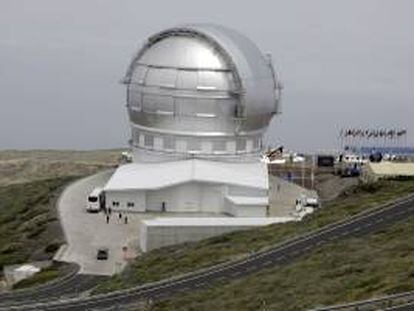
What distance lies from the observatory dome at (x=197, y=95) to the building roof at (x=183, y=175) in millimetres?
2143

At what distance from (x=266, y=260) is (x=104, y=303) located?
11.7 meters

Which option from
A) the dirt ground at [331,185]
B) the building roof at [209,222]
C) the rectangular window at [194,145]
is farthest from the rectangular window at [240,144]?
the building roof at [209,222]

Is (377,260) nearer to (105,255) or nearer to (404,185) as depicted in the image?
Result: (105,255)

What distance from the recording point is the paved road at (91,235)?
76.2 m

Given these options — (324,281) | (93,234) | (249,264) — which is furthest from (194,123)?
(324,281)

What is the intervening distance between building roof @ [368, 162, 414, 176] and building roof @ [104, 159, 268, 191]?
39.8 feet

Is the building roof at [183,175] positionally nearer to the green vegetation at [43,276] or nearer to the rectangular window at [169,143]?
the rectangular window at [169,143]

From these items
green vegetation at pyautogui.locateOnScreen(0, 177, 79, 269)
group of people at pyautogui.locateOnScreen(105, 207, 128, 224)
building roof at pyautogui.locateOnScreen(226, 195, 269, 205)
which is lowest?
green vegetation at pyautogui.locateOnScreen(0, 177, 79, 269)

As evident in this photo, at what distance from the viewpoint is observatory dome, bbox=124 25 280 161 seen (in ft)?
331

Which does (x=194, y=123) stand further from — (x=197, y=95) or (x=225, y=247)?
(x=225, y=247)

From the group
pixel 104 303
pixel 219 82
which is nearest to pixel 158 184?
pixel 219 82

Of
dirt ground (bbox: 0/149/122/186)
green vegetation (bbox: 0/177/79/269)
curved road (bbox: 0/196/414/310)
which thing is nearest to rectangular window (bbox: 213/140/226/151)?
green vegetation (bbox: 0/177/79/269)

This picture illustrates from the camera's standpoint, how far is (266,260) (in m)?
64.5

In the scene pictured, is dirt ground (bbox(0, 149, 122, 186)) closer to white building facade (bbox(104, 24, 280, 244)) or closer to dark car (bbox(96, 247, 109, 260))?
white building facade (bbox(104, 24, 280, 244))
